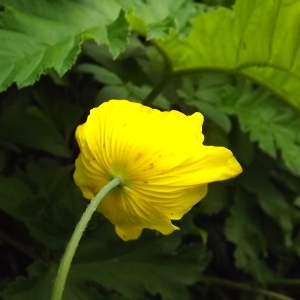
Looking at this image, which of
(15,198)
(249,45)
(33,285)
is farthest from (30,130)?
(249,45)

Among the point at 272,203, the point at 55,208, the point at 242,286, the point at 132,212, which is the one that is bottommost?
the point at 242,286

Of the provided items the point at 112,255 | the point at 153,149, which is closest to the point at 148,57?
the point at 112,255

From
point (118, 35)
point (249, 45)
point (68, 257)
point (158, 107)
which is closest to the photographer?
point (68, 257)

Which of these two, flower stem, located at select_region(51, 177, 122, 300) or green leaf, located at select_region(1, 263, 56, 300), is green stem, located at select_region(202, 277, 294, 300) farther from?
flower stem, located at select_region(51, 177, 122, 300)

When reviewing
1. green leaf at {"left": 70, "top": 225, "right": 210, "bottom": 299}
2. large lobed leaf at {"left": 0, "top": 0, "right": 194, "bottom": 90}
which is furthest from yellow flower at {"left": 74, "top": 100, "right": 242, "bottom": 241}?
green leaf at {"left": 70, "top": 225, "right": 210, "bottom": 299}

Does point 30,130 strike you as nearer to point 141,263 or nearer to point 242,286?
point 141,263

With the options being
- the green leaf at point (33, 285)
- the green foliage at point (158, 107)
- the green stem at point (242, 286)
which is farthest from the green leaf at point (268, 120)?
the green leaf at point (33, 285)

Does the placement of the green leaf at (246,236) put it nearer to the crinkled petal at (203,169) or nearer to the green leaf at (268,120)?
the green leaf at (268,120)

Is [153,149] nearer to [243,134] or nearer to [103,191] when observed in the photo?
[103,191]
